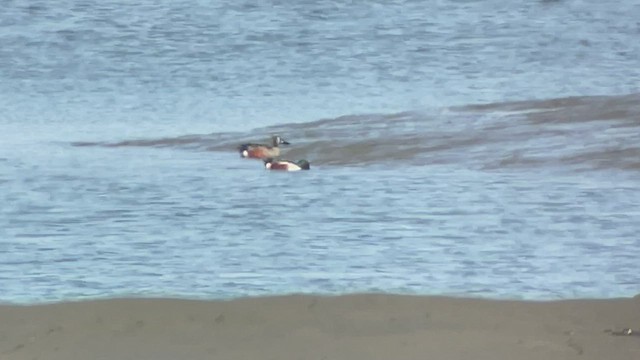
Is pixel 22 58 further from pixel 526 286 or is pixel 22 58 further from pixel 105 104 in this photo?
pixel 526 286

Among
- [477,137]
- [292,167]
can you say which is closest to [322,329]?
[292,167]

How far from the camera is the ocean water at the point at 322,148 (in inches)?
165

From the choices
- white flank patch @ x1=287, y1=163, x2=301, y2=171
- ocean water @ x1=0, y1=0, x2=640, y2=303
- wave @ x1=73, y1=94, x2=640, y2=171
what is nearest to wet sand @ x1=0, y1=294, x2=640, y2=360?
ocean water @ x1=0, y1=0, x2=640, y2=303

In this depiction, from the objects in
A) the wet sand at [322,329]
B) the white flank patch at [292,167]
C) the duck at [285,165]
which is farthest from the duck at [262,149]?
the wet sand at [322,329]

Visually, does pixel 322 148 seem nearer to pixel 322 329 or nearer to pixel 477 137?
pixel 477 137

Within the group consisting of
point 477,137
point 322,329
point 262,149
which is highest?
point 322,329

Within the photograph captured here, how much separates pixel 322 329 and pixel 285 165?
7.62 feet

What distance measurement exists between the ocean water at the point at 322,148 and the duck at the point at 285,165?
41mm

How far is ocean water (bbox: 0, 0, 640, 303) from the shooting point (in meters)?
4.20

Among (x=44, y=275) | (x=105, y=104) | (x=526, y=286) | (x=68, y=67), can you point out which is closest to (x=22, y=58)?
(x=68, y=67)

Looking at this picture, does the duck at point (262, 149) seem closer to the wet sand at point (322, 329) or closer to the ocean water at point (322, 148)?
the ocean water at point (322, 148)

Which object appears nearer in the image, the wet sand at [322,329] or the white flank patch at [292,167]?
the wet sand at [322,329]

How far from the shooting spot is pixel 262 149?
5828mm

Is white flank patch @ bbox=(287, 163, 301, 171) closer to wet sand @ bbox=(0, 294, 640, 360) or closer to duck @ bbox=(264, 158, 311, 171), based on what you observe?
duck @ bbox=(264, 158, 311, 171)
